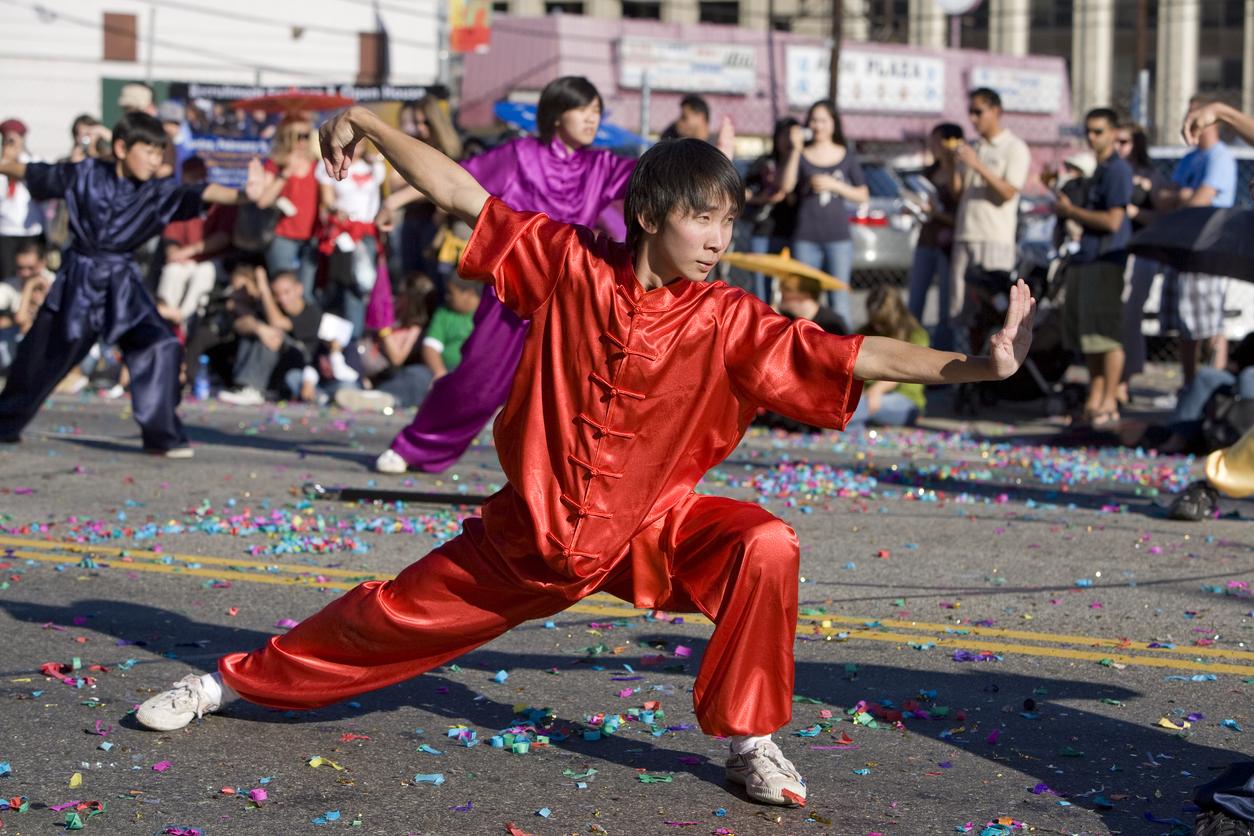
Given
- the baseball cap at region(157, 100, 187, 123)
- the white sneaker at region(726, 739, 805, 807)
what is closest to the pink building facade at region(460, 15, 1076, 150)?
the baseball cap at region(157, 100, 187, 123)

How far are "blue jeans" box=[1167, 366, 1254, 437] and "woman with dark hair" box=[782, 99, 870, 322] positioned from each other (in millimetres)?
2735

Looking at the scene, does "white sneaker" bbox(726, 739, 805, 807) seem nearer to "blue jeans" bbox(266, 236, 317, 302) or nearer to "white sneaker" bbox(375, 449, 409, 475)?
"white sneaker" bbox(375, 449, 409, 475)

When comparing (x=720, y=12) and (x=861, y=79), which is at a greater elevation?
(x=720, y=12)

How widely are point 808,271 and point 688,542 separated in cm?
739

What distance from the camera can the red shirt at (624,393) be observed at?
3.99 meters

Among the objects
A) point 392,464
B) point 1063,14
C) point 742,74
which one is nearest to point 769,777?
Answer: point 392,464

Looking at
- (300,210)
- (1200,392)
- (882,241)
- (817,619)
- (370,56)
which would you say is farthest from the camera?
(370,56)

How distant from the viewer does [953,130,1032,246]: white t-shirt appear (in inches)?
475

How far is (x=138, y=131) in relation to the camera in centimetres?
895

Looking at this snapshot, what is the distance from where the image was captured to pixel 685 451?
4.10 meters

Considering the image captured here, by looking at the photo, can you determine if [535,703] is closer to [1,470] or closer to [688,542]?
[688,542]

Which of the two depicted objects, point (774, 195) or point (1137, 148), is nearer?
point (1137, 148)

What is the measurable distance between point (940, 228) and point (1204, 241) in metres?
4.17

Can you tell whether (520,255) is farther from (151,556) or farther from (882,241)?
(882,241)
